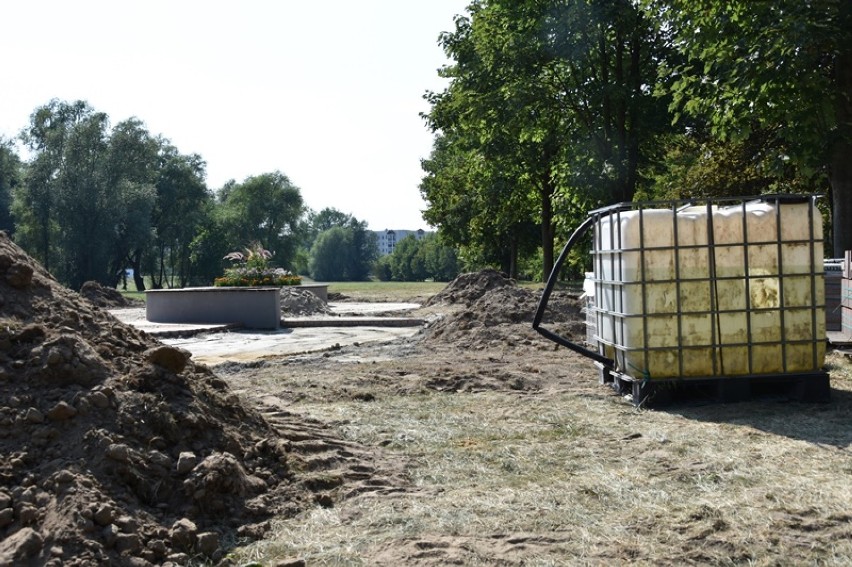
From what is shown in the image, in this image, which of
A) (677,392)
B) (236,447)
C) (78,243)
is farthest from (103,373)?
(78,243)

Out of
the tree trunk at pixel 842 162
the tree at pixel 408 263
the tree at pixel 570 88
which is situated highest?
the tree at pixel 570 88

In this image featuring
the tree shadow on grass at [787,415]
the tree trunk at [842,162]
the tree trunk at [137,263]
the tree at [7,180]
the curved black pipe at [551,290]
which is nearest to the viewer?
the tree shadow on grass at [787,415]

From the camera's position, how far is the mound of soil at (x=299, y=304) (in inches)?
1089

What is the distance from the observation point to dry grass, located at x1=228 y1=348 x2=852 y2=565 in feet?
15.6

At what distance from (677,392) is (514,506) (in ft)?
15.0

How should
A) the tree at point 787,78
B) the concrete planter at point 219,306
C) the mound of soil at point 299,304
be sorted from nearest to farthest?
the tree at point 787,78, the concrete planter at point 219,306, the mound of soil at point 299,304

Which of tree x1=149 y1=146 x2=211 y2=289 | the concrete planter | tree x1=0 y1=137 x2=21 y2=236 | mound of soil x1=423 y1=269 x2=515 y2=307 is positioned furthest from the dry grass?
tree x1=149 y1=146 x2=211 y2=289

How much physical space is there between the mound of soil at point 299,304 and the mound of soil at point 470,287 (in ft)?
15.3

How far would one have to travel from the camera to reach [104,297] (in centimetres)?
3647

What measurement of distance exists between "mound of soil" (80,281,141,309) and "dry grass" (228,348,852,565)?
2894cm

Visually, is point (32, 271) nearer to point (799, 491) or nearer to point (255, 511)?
point (255, 511)

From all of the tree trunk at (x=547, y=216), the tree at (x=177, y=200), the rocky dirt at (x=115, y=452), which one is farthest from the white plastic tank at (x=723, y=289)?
the tree at (x=177, y=200)

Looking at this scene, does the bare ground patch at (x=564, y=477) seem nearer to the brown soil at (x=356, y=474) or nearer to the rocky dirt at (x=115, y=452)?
the brown soil at (x=356, y=474)

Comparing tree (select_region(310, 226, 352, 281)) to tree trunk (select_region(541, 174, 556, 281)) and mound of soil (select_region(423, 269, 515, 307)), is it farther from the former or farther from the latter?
mound of soil (select_region(423, 269, 515, 307))
